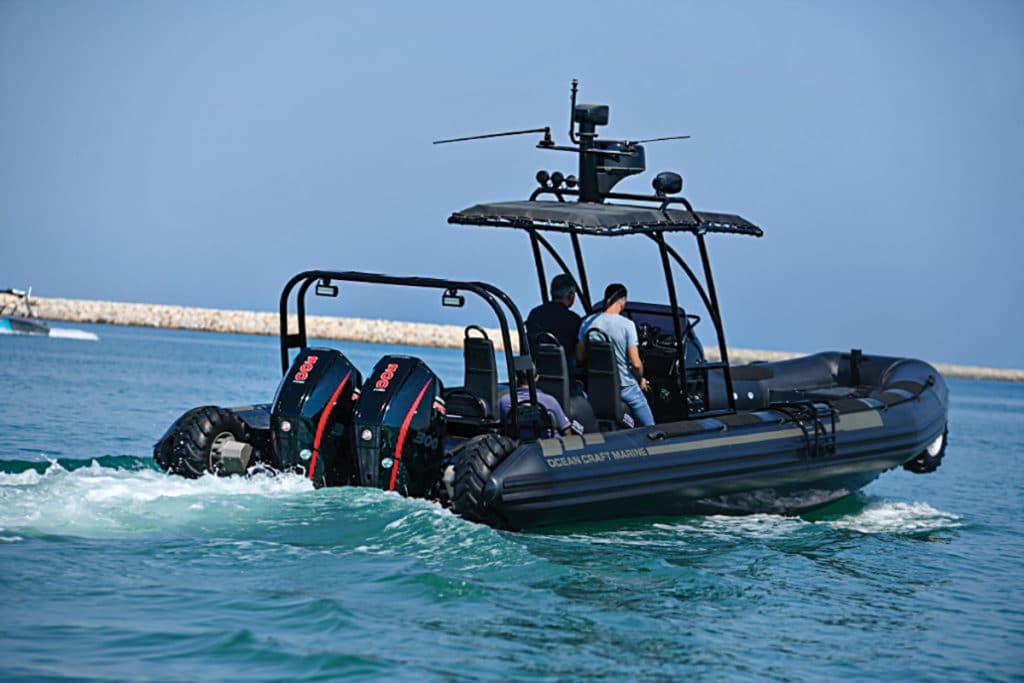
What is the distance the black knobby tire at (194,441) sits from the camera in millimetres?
7695

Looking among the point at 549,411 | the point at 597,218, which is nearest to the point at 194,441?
the point at 549,411

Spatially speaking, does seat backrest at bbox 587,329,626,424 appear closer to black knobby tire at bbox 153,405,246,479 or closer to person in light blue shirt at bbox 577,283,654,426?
person in light blue shirt at bbox 577,283,654,426

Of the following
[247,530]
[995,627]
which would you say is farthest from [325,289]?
[995,627]

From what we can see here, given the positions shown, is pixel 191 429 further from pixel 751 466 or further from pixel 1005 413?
pixel 1005 413

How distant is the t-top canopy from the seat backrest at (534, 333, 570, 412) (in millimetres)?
741

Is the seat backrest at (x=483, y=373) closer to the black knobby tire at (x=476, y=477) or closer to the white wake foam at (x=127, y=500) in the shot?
the black knobby tire at (x=476, y=477)

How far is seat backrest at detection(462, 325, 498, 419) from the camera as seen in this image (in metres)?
7.96

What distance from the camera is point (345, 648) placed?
525 centimetres

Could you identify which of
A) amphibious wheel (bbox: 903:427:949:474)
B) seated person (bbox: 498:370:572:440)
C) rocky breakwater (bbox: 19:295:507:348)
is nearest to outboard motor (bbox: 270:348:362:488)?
seated person (bbox: 498:370:572:440)

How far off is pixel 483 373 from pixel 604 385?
0.85 m

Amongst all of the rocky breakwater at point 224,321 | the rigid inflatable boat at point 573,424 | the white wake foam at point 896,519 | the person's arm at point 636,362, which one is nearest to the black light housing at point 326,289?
the rigid inflatable boat at point 573,424

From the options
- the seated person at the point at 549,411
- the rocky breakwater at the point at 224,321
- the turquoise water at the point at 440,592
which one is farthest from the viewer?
the rocky breakwater at the point at 224,321

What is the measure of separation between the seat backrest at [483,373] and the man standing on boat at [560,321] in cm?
61

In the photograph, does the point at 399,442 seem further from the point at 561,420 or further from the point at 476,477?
the point at 561,420
